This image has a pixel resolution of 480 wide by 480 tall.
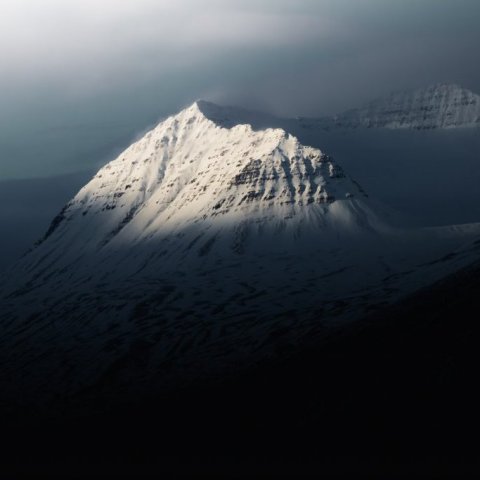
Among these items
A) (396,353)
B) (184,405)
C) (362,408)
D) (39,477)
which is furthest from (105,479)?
(396,353)

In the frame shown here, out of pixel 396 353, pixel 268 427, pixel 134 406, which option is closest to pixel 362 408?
pixel 268 427

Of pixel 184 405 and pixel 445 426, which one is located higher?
pixel 445 426

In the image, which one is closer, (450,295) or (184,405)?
(184,405)

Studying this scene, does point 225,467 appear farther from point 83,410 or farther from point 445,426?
point 83,410

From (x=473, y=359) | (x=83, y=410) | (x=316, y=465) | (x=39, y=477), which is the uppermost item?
(x=473, y=359)

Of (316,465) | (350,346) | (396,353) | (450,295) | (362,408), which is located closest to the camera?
(316,465)

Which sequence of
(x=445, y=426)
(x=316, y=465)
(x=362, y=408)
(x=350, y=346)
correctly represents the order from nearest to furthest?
(x=316, y=465), (x=445, y=426), (x=362, y=408), (x=350, y=346)
